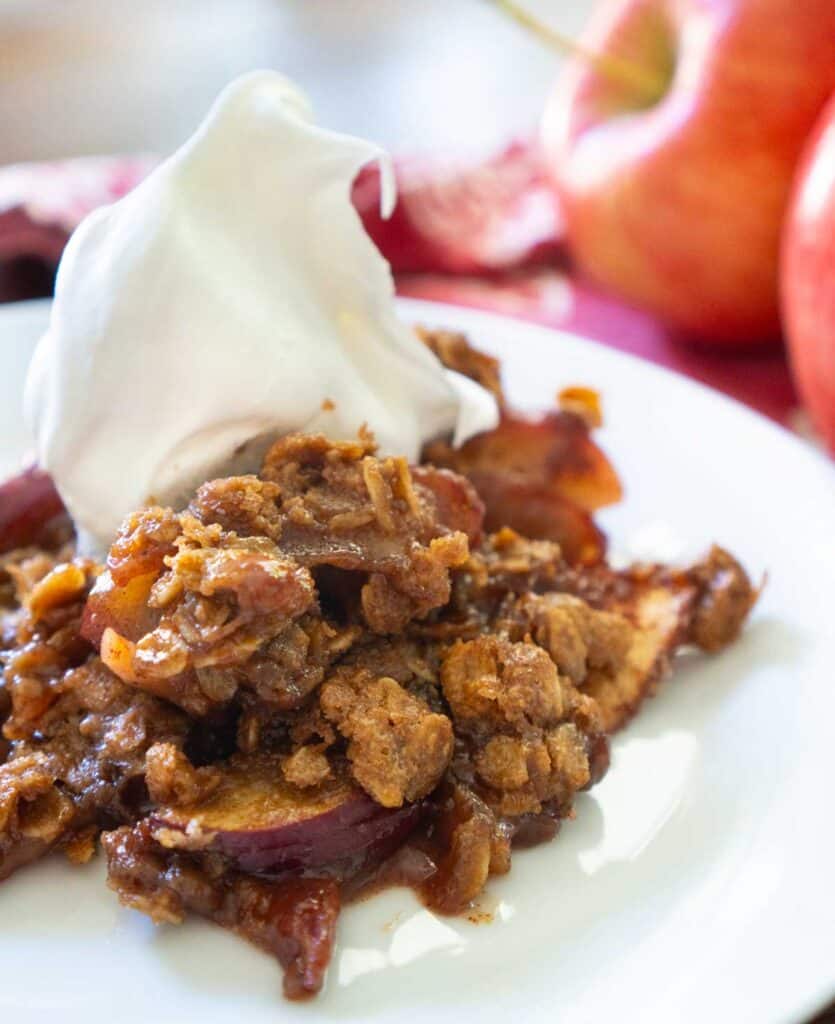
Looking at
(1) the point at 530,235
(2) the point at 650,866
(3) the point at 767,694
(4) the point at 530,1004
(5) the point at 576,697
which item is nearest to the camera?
(4) the point at 530,1004

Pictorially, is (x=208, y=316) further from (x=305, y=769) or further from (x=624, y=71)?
(x=624, y=71)

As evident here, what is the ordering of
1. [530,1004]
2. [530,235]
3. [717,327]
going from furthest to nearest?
[530,235] < [717,327] < [530,1004]

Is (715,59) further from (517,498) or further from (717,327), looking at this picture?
(517,498)

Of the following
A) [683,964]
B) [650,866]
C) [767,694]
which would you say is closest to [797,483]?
[767,694]

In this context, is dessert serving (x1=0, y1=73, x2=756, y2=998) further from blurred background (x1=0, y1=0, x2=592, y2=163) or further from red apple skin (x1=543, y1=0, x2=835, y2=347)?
blurred background (x1=0, y1=0, x2=592, y2=163)

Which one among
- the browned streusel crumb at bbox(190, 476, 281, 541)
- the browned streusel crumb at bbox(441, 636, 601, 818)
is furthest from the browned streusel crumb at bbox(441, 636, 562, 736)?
the browned streusel crumb at bbox(190, 476, 281, 541)

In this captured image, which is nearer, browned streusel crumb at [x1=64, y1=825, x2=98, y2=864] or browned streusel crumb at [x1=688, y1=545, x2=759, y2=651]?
browned streusel crumb at [x1=64, y1=825, x2=98, y2=864]

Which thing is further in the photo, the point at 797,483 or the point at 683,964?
the point at 797,483
